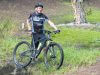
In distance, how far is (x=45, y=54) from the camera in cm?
1023

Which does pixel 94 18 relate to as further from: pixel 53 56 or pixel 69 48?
pixel 53 56

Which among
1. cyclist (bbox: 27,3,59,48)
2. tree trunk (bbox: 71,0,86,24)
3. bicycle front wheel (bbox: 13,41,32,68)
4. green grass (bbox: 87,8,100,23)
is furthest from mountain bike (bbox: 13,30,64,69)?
green grass (bbox: 87,8,100,23)

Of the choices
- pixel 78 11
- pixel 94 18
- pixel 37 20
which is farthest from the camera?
pixel 94 18

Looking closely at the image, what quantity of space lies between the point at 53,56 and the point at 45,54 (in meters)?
0.23

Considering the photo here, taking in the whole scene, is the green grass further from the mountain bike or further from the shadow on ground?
the shadow on ground

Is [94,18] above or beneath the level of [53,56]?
above

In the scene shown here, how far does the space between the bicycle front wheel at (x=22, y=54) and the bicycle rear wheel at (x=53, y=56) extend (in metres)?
0.54

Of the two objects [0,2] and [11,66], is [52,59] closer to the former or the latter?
[11,66]

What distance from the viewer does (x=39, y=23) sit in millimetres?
10547

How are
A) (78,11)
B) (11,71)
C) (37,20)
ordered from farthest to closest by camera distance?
(78,11)
(37,20)
(11,71)

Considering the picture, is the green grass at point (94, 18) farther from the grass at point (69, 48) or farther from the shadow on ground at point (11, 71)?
the shadow on ground at point (11, 71)

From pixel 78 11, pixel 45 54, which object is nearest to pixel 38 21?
pixel 45 54

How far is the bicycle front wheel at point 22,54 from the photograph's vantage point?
34.9ft

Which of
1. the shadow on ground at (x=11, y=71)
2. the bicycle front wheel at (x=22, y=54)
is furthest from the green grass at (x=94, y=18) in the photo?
the shadow on ground at (x=11, y=71)
